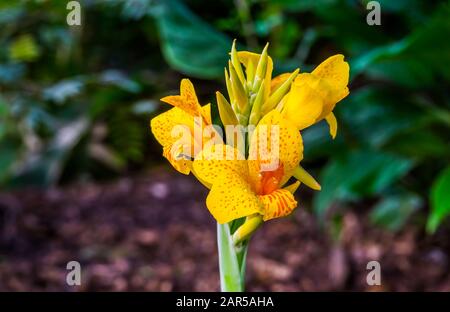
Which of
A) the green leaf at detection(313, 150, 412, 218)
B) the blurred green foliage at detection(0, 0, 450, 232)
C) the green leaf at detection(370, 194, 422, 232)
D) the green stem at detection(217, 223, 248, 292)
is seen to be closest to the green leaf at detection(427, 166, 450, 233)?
the blurred green foliage at detection(0, 0, 450, 232)

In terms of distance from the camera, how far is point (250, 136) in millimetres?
454

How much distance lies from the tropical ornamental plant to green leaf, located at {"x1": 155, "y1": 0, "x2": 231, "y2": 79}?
53 centimetres

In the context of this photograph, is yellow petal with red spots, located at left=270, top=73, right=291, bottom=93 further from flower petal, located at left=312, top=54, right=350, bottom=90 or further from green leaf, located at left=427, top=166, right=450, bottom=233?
green leaf, located at left=427, top=166, right=450, bottom=233

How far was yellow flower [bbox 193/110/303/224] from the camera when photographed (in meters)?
0.43

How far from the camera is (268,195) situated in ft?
1.47

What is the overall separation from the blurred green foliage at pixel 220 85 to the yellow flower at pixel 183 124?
0.34 m

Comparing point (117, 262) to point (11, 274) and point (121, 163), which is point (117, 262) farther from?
point (121, 163)

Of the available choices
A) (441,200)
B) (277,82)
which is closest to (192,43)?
(441,200)

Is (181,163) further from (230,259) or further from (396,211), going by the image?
(396,211)

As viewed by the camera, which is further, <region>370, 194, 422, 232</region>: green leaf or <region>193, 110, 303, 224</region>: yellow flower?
<region>370, 194, 422, 232</region>: green leaf

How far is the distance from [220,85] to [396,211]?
1.98 feet

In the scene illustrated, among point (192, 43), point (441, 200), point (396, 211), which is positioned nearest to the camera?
point (441, 200)
